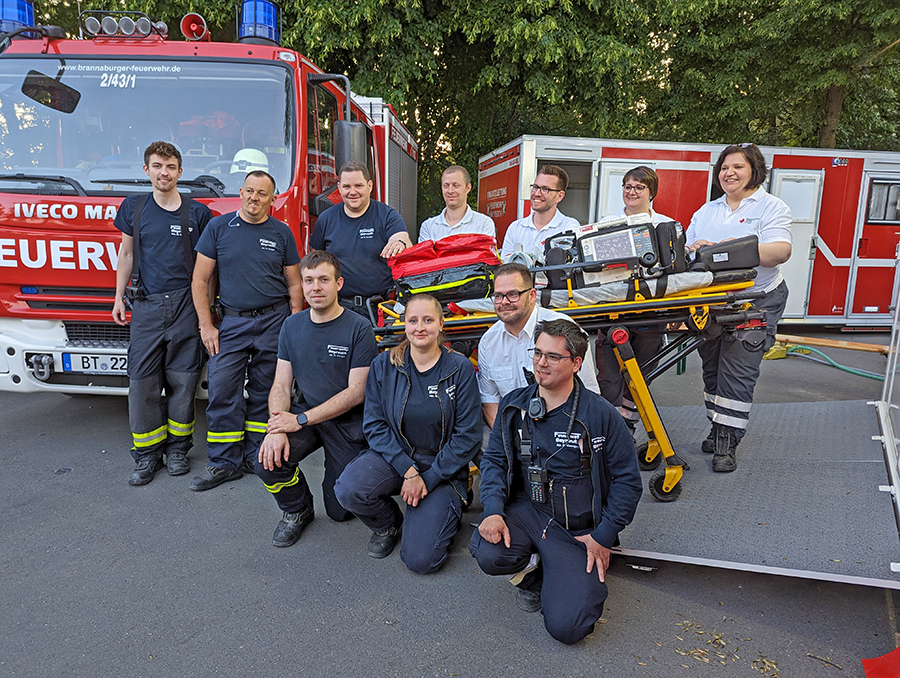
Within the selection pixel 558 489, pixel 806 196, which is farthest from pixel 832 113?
pixel 558 489

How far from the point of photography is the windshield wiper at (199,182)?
4.07m

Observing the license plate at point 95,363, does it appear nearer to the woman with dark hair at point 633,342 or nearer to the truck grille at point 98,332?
the truck grille at point 98,332

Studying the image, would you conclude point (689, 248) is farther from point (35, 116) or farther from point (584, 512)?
point (35, 116)

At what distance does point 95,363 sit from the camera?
4047 mm

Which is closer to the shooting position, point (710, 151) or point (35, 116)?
point (35, 116)

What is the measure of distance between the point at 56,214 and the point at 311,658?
3.14 meters

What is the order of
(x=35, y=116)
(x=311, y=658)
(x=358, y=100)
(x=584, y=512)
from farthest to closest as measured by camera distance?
1. (x=358, y=100)
2. (x=35, y=116)
3. (x=584, y=512)
4. (x=311, y=658)

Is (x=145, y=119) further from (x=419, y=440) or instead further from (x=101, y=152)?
(x=419, y=440)

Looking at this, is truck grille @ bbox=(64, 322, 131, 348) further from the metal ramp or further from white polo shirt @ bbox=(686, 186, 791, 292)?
white polo shirt @ bbox=(686, 186, 791, 292)

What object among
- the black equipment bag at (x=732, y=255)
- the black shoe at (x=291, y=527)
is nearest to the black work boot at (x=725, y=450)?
the black equipment bag at (x=732, y=255)

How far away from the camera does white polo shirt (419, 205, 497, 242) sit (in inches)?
176

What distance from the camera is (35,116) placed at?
418cm

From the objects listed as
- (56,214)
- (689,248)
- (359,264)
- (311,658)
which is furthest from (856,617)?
(56,214)

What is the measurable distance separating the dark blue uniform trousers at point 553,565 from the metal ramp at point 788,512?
0.48 metres
